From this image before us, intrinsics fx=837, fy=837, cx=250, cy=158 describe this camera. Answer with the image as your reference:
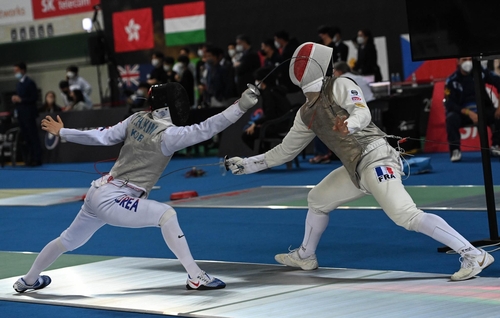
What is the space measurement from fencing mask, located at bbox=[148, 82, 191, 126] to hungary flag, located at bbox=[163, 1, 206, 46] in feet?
42.2

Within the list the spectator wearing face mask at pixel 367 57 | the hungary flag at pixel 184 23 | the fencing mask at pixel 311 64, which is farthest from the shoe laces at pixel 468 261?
the hungary flag at pixel 184 23

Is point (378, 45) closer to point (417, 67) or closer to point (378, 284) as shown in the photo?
point (417, 67)

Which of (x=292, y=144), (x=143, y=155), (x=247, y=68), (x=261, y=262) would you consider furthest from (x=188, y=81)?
(x=143, y=155)

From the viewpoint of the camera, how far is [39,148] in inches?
595

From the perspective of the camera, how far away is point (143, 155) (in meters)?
4.59

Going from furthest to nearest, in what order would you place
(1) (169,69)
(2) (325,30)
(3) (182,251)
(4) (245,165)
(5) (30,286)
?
(1) (169,69) → (2) (325,30) → (4) (245,165) → (5) (30,286) → (3) (182,251)

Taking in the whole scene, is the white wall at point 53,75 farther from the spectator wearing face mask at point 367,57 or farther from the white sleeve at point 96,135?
the white sleeve at point 96,135

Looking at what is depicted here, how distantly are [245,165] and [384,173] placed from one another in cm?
83

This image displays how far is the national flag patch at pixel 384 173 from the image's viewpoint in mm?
4434

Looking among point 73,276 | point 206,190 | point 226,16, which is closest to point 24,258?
point 73,276

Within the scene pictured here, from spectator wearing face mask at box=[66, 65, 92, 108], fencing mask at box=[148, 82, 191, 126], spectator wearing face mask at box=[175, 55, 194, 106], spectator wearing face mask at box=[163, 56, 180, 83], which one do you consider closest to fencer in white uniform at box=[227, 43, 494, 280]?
fencing mask at box=[148, 82, 191, 126]

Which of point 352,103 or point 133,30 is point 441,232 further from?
point 133,30

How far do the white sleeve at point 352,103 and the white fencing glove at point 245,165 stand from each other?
590 millimetres

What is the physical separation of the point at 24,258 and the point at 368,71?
8.13 meters
